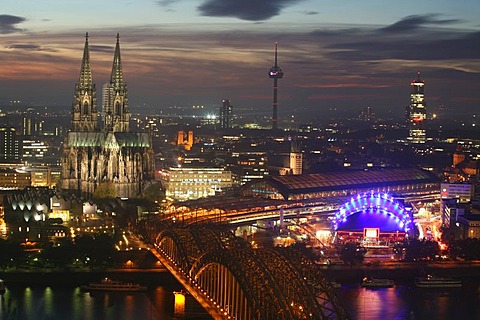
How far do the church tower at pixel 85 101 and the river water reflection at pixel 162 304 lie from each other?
472 inches

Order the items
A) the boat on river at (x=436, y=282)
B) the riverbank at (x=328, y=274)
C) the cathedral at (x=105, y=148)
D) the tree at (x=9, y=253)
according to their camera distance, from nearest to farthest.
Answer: the riverbank at (x=328, y=274) → the boat on river at (x=436, y=282) → the tree at (x=9, y=253) → the cathedral at (x=105, y=148)

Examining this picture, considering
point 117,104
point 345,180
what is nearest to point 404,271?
point 345,180

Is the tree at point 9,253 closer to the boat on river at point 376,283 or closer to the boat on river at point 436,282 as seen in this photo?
the boat on river at point 376,283

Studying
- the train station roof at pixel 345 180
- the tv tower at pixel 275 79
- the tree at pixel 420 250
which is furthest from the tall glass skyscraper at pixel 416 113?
the tree at pixel 420 250

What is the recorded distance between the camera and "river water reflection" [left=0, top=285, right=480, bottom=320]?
19.7m

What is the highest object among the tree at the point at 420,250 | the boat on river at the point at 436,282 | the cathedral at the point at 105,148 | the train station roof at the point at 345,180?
the cathedral at the point at 105,148

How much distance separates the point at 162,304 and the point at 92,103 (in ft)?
48.2

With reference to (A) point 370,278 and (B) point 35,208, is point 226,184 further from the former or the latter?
(A) point 370,278

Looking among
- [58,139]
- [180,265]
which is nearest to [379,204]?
[180,265]

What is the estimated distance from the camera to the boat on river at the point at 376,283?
23.3 metres

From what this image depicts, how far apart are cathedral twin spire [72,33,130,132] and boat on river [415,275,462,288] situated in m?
12.7

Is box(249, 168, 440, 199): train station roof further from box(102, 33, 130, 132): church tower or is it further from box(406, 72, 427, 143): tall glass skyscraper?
box(406, 72, 427, 143): tall glass skyscraper

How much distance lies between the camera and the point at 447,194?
36.1 metres

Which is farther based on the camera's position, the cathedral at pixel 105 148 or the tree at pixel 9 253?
the cathedral at pixel 105 148
